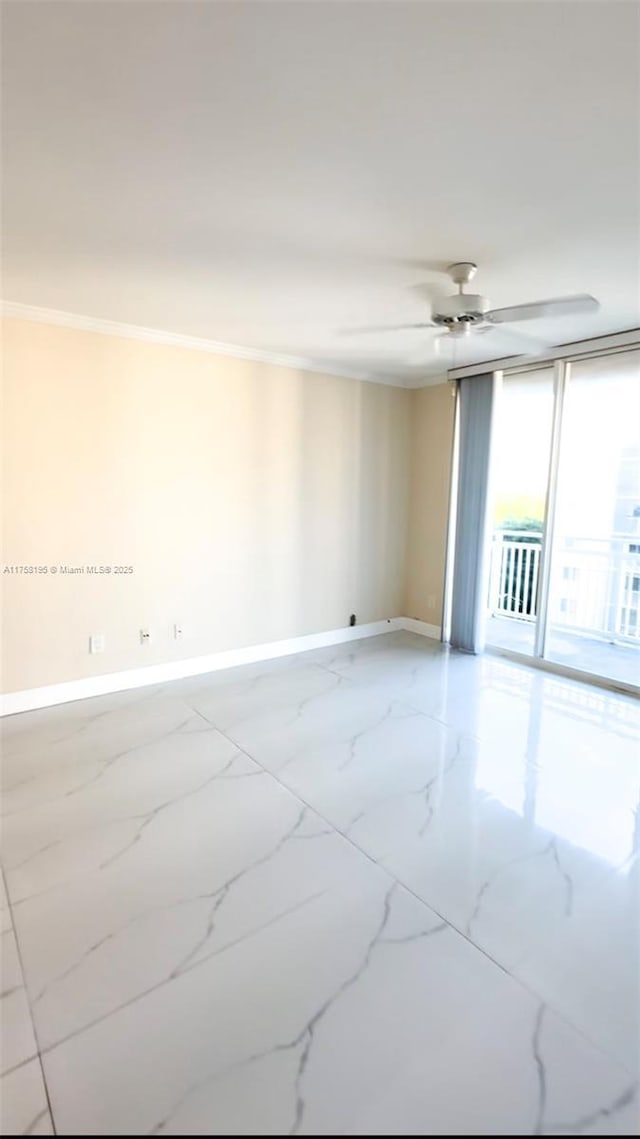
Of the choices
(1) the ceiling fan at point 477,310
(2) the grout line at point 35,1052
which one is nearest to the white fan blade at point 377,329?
(1) the ceiling fan at point 477,310

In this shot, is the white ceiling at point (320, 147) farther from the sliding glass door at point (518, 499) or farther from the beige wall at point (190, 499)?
the sliding glass door at point (518, 499)

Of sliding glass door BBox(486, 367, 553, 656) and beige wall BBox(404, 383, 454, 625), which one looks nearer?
sliding glass door BBox(486, 367, 553, 656)

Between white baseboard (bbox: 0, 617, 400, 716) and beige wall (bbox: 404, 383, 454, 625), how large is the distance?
12.4 inches

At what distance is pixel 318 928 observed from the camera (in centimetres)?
175

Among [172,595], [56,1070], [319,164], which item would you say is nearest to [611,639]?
[172,595]

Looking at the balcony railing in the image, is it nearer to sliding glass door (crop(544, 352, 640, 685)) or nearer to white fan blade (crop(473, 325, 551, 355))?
sliding glass door (crop(544, 352, 640, 685))

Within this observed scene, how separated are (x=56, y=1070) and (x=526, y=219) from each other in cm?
301

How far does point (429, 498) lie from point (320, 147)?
3.72 metres

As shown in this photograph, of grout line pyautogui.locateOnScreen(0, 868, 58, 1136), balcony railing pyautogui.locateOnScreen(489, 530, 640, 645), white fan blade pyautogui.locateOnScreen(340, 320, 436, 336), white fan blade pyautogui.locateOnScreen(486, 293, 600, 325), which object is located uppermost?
white fan blade pyautogui.locateOnScreen(340, 320, 436, 336)

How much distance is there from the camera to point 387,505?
518cm

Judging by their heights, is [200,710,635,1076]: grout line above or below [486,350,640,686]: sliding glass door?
below

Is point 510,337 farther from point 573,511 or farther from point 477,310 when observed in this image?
point 573,511

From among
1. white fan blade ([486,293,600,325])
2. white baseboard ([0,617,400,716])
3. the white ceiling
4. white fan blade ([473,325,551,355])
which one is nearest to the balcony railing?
white baseboard ([0,617,400,716])

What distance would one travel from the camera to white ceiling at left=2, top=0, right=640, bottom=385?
124cm
